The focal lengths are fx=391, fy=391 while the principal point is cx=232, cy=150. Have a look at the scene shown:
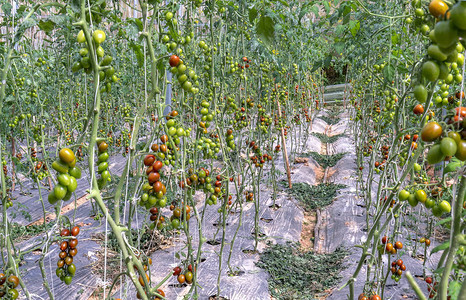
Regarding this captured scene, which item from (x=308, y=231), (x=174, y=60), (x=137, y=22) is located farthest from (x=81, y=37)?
(x=308, y=231)

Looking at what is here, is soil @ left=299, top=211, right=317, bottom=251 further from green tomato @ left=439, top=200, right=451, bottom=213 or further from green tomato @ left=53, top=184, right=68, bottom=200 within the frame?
green tomato @ left=53, top=184, right=68, bottom=200

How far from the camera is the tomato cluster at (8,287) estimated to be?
1.07 metres

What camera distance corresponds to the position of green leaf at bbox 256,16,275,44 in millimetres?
1392

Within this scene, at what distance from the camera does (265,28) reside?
1402 mm

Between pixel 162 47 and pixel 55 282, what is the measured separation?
5.48 feet

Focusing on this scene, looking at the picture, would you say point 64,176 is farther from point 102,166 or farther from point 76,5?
point 76,5

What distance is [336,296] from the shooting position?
87.0 inches

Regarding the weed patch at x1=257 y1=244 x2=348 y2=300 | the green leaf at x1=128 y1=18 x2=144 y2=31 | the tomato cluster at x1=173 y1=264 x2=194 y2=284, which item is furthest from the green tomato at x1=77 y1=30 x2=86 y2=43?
the weed patch at x1=257 y1=244 x2=348 y2=300

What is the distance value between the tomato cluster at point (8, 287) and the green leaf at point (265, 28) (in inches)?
43.0

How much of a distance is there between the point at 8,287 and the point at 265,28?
1.15 metres

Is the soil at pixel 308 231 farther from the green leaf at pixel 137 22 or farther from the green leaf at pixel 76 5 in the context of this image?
the green leaf at pixel 76 5

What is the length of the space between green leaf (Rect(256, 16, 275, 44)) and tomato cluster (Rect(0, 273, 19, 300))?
109cm

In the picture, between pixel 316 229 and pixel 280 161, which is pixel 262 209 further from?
pixel 280 161

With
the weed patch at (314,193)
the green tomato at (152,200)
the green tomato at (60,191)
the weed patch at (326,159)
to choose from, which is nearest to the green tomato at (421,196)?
the green tomato at (152,200)
